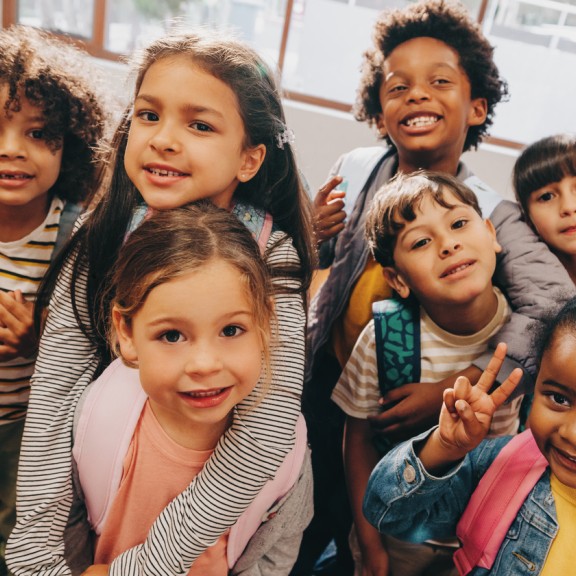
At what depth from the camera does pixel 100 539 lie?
3.13 feet

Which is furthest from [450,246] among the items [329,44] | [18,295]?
[329,44]

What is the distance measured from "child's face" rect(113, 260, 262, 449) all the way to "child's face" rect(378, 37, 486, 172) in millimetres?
726

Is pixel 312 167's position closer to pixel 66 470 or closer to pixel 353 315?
pixel 353 315

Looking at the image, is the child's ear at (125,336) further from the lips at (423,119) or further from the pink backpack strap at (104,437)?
the lips at (423,119)

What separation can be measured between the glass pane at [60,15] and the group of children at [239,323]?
2.80 metres

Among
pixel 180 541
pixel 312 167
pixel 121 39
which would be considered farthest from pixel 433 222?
pixel 121 39

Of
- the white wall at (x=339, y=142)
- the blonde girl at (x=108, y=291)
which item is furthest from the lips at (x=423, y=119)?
the white wall at (x=339, y=142)

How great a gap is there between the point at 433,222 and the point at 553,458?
0.50m

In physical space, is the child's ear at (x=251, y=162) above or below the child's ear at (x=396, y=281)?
above

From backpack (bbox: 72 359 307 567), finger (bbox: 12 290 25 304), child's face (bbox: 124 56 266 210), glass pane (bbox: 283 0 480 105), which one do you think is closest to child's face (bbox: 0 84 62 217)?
finger (bbox: 12 290 25 304)

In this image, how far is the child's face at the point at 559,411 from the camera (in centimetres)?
84

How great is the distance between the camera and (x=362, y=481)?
1.23 meters

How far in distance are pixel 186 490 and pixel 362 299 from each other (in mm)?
624

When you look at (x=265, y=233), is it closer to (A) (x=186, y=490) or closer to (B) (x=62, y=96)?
(A) (x=186, y=490)
